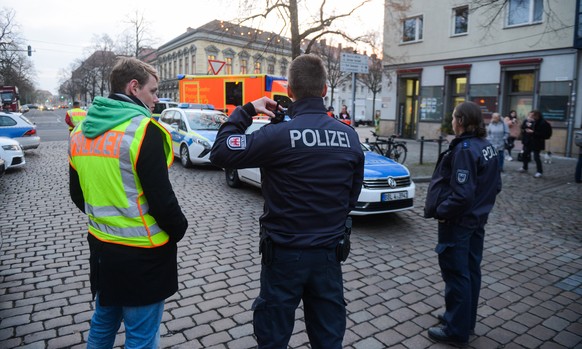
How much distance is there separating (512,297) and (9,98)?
55109mm

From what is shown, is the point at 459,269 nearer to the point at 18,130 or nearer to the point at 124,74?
the point at 124,74

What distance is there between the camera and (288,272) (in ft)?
7.11

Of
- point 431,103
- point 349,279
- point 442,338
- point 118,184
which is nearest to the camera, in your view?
point 118,184

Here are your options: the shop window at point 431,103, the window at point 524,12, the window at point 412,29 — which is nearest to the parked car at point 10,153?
the shop window at point 431,103

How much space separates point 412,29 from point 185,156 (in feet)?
58.4

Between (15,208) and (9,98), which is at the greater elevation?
(9,98)

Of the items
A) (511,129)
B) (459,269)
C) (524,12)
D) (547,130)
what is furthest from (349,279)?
(524,12)

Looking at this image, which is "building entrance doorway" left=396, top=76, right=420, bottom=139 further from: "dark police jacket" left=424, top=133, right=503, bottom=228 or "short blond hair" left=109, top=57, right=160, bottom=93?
"short blond hair" left=109, top=57, right=160, bottom=93

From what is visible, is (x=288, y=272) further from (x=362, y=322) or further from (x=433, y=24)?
(x=433, y=24)

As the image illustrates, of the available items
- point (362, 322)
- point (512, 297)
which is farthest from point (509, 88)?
point (362, 322)

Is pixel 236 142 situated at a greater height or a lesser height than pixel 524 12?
lesser

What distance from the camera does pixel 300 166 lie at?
2.19 metres

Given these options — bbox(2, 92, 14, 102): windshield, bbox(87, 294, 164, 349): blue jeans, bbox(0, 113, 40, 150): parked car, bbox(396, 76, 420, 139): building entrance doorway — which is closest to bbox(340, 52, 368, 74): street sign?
bbox(87, 294, 164, 349): blue jeans

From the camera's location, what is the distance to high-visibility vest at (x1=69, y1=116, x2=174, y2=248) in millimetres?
2090
